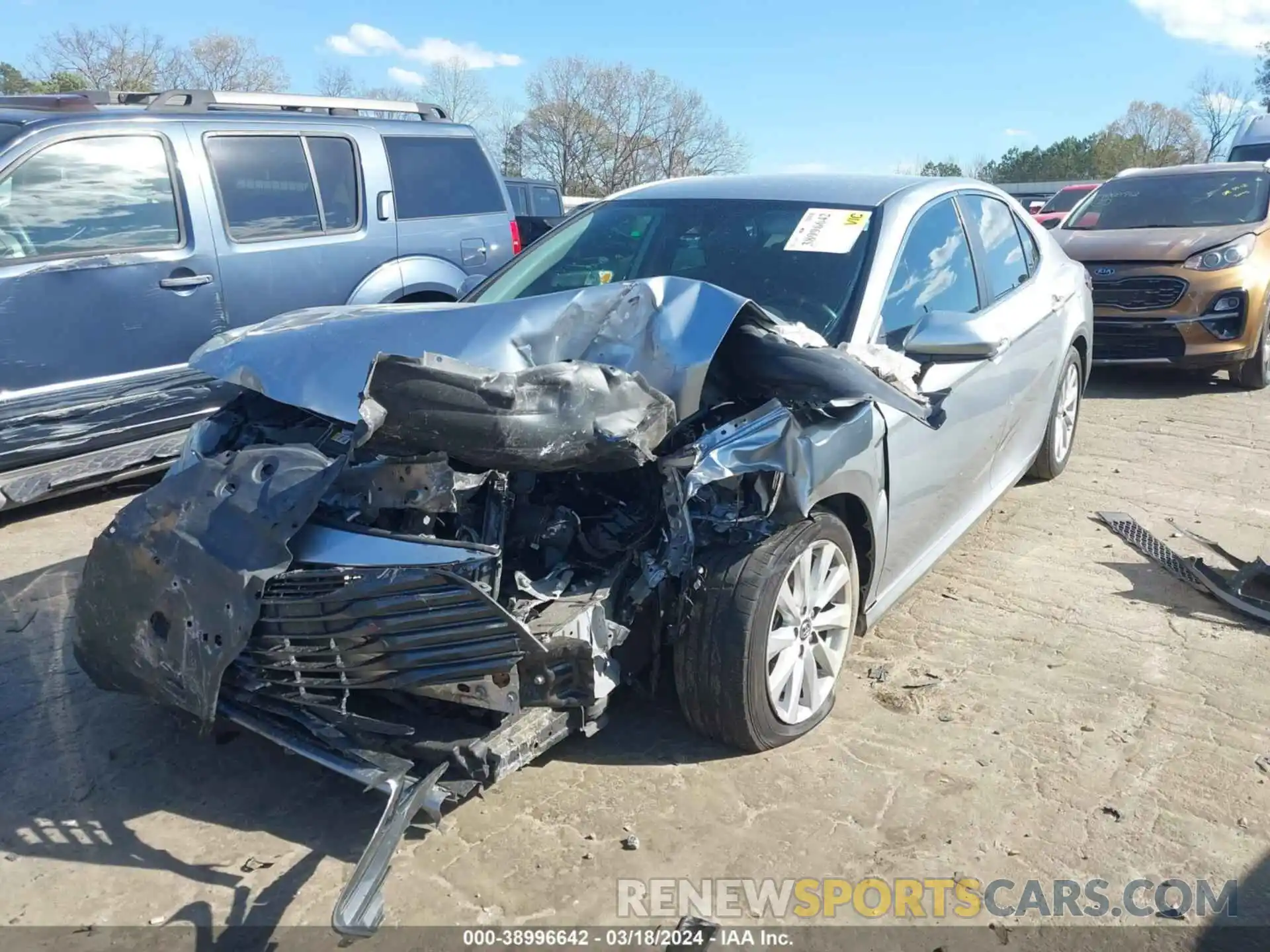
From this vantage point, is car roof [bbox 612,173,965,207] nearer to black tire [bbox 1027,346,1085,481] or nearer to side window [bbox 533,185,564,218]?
black tire [bbox 1027,346,1085,481]

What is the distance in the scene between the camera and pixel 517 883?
2.62 m

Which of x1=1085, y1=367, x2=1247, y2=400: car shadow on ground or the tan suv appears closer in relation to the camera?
the tan suv

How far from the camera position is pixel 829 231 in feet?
12.6

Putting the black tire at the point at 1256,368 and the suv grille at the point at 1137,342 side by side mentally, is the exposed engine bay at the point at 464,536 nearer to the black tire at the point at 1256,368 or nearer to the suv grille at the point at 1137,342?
the suv grille at the point at 1137,342

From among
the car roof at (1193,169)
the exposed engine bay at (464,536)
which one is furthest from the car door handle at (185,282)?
the car roof at (1193,169)

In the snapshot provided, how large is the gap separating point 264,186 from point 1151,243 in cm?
691

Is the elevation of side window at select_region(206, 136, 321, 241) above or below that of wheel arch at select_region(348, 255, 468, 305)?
above

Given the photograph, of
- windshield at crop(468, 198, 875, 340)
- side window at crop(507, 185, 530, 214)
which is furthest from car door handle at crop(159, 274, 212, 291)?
side window at crop(507, 185, 530, 214)

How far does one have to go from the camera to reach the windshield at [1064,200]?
1991 centimetres

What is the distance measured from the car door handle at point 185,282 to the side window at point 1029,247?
428cm

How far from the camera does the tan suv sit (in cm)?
808

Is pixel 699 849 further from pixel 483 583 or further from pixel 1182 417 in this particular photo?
pixel 1182 417

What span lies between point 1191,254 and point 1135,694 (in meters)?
5.97

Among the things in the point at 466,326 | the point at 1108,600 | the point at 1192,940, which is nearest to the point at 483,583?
the point at 466,326
